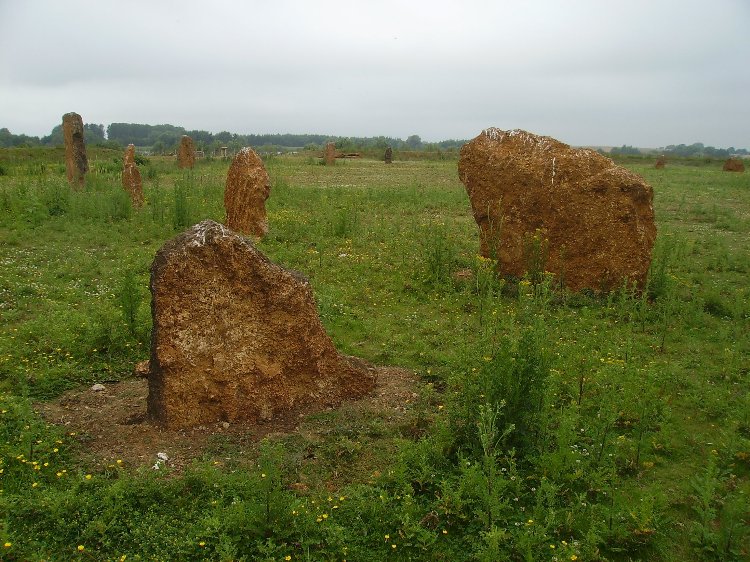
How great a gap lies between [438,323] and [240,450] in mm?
3827

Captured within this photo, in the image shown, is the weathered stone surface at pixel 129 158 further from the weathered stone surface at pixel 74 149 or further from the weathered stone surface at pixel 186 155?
the weathered stone surface at pixel 186 155

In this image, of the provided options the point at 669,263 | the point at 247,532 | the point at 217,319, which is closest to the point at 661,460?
the point at 247,532

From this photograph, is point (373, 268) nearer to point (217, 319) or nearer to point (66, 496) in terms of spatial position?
point (217, 319)

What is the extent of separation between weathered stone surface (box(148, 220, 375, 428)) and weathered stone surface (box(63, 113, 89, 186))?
15.1 metres

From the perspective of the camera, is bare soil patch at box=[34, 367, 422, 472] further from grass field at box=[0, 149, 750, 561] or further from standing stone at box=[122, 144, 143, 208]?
standing stone at box=[122, 144, 143, 208]

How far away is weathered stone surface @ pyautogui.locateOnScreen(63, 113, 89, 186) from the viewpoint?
18.9 metres

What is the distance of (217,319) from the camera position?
570cm

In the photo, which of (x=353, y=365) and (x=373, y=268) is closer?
(x=353, y=365)

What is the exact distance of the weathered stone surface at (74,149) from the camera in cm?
1889

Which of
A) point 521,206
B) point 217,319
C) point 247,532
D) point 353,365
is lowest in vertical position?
point 247,532

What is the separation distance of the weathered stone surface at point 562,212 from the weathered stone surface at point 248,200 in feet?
17.2

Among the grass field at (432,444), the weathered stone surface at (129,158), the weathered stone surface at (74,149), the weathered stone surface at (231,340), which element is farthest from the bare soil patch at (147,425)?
the weathered stone surface at (74,149)

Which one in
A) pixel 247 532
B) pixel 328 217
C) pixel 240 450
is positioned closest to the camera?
pixel 247 532

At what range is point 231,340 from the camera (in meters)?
5.76
